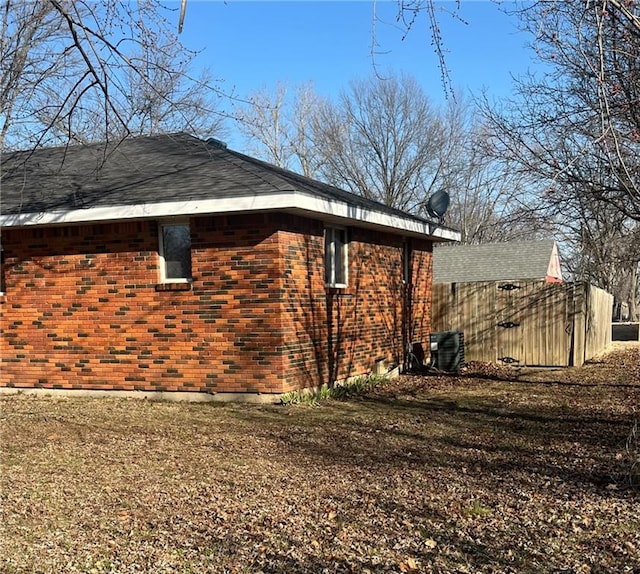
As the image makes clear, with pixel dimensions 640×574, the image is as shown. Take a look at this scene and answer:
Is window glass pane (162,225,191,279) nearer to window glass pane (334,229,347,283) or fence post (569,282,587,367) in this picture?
window glass pane (334,229,347,283)

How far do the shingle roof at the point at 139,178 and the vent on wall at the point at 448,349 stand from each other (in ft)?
8.57

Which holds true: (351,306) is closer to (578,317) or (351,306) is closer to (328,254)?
(328,254)

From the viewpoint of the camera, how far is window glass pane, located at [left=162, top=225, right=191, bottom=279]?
10305 millimetres

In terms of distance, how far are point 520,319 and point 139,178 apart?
9.09 m

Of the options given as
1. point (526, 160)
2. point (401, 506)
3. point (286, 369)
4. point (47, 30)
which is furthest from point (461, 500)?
point (47, 30)

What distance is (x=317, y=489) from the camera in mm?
5613

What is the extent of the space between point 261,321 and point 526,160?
4863mm

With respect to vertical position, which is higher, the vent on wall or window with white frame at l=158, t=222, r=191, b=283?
window with white frame at l=158, t=222, r=191, b=283

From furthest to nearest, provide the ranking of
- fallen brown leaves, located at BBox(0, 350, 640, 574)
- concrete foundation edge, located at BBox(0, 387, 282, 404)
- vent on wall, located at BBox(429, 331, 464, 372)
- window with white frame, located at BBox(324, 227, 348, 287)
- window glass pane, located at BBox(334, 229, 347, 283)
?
vent on wall, located at BBox(429, 331, 464, 372) < window glass pane, located at BBox(334, 229, 347, 283) < window with white frame, located at BBox(324, 227, 348, 287) < concrete foundation edge, located at BBox(0, 387, 282, 404) < fallen brown leaves, located at BBox(0, 350, 640, 574)

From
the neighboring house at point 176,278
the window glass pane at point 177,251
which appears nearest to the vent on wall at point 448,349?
the neighboring house at point 176,278

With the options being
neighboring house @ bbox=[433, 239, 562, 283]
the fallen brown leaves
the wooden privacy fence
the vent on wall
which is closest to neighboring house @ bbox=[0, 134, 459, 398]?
the fallen brown leaves

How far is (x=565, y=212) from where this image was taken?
11.3 metres

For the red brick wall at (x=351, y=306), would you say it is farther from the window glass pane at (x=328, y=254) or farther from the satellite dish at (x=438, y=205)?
the satellite dish at (x=438, y=205)

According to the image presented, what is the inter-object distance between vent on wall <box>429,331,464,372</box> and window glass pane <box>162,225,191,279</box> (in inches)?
247
